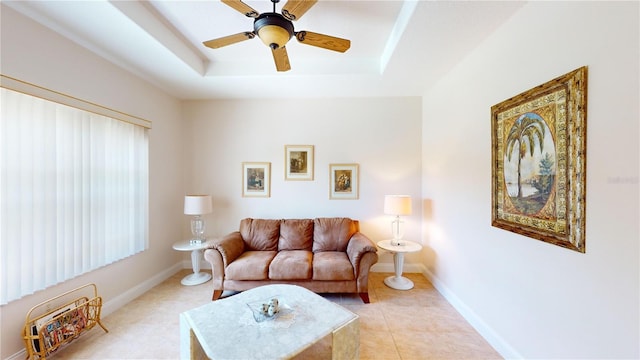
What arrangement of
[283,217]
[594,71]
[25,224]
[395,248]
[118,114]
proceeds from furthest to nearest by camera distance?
[283,217] < [395,248] < [118,114] < [25,224] < [594,71]

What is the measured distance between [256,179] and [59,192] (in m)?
2.05

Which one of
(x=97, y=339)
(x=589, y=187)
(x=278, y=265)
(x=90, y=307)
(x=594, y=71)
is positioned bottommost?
(x=97, y=339)

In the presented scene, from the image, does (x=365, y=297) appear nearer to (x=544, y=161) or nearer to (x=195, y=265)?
(x=544, y=161)

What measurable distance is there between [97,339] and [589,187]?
3.84 m

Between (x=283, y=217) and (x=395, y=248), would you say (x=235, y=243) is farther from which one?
(x=395, y=248)

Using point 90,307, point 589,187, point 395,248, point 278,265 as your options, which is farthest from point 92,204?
point 589,187

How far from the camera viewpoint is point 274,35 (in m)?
1.53

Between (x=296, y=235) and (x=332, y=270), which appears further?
(x=296, y=235)

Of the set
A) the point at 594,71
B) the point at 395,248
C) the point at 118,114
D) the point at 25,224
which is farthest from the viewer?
the point at 395,248

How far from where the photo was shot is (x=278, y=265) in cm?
255

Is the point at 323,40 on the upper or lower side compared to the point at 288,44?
lower


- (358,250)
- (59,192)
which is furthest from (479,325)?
(59,192)

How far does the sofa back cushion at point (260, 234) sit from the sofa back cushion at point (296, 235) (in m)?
0.09

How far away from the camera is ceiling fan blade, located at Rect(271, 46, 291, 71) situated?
5.76 ft
